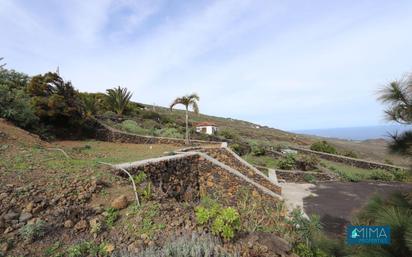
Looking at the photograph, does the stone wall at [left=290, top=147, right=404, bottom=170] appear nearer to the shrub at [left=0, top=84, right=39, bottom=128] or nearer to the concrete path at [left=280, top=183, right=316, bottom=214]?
the concrete path at [left=280, top=183, right=316, bottom=214]

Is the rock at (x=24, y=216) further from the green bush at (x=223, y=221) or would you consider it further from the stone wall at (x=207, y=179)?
the stone wall at (x=207, y=179)

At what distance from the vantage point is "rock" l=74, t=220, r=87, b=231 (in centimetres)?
371

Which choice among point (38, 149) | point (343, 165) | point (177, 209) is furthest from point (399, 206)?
point (343, 165)

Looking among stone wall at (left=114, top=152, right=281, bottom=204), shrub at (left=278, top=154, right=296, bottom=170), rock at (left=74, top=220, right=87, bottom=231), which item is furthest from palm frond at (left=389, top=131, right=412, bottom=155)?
shrub at (left=278, top=154, right=296, bottom=170)

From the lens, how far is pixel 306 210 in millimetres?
8078

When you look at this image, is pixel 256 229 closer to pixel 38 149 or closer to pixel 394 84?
pixel 394 84

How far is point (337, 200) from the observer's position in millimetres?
9086

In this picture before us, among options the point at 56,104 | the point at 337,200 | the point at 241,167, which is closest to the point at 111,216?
the point at 241,167

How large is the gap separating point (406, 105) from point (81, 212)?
4.73 m

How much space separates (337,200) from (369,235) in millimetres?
7578

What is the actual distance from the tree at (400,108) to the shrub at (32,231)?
15.5 feet

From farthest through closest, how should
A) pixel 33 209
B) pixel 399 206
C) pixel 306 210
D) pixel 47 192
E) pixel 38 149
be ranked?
pixel 306 210 → pixel 38 149 → pixel 47 192 → pixel 33 209 → pixel 399 206

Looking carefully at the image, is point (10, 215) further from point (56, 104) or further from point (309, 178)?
point (309, 178)

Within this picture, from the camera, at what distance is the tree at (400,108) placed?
110 inches
